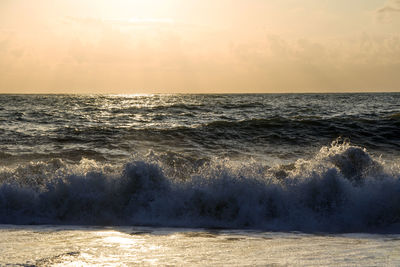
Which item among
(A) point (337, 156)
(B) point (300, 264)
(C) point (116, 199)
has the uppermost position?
(A) point (337, 156)

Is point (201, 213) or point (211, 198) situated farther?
point (211, 198)

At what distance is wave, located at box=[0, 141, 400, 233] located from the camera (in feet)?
22.4

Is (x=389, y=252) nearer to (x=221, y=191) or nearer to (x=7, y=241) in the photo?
(x=221, y=191)

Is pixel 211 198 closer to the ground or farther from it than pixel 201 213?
farther from it

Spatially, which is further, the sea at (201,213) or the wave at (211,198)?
the wave at (211,198)

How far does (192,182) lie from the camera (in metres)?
7.64

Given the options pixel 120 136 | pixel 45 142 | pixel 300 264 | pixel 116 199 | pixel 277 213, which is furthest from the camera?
pixel 120 136

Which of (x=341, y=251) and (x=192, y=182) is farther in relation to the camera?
(x=192, y=182)

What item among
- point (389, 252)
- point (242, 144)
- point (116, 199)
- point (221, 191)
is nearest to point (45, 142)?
point (242, 144)

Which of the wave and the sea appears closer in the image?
the sea

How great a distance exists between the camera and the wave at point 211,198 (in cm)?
682

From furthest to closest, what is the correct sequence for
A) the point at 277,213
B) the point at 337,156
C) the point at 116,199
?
the point at 337,156, the point at 116,199, the point at 277,213

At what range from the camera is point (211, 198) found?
7.30 metres

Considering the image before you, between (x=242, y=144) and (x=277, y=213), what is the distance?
775 centimetres
